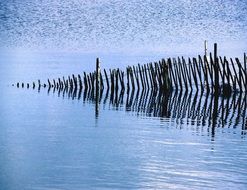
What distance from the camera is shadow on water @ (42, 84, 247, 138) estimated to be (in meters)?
19.0

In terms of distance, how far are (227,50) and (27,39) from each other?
30.1 metres

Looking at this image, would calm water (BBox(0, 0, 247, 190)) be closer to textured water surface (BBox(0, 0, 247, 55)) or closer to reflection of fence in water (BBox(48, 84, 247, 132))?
reflection of fence in water (BBox(48, 84, 247, 132))

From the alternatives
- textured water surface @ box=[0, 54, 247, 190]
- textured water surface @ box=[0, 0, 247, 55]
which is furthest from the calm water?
textured water surface @ box=[0, 0, 247, 55]

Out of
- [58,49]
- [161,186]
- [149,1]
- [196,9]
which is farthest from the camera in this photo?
[149,1]

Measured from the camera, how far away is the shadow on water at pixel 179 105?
746 inches

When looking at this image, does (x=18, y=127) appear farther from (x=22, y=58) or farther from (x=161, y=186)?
(x=22, y=58)

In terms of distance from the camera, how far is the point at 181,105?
23484 mm

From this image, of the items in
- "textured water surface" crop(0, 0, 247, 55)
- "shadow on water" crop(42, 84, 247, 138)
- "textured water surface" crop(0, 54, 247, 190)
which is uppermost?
"textured water surface" crop(0, 0, 247, 55)

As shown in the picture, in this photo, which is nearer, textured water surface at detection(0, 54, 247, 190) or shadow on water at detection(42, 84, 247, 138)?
textured water surface at detection(0, 54, 247, 190)

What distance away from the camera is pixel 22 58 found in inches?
2926

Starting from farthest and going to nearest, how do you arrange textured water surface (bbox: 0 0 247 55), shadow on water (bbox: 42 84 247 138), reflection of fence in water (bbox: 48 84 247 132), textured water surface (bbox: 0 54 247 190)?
textured water surface (bbox: 0 0 247 55) → reflection of fence in water (bbox: 48 84 247 132) → shadow on water (bbox: 42 84 247 138) → textured water surface (bbox: 0 54 247 190)

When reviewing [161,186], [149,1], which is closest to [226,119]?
[161,186]

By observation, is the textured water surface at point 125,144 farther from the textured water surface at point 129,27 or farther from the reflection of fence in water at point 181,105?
the textured water surface at point 129,27

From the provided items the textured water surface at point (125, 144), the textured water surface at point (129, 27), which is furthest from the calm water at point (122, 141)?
the textured water surface at point (129, 27)
